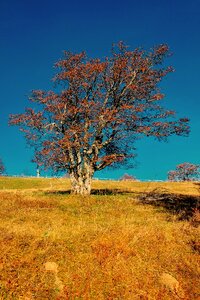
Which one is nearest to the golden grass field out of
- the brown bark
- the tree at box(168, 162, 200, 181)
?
the brown bark

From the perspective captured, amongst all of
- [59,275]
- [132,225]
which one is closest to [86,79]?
[132,225]

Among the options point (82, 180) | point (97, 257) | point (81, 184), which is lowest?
point (97, 257)

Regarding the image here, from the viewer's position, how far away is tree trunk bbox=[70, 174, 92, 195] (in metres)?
27.3

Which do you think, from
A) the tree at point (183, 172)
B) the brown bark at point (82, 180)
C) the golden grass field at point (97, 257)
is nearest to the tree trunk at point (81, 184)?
the brown bark at point (82, 180)

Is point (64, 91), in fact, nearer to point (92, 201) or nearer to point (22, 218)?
point (92, 201)

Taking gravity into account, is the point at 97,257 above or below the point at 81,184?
below

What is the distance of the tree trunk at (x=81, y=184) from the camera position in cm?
2734

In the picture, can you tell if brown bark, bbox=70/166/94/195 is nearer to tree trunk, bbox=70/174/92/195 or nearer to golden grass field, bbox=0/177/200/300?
tree trunk, bbox=70/174/92/195

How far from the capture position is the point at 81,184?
2734cm

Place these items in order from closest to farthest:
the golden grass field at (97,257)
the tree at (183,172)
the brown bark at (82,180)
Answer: the golden grass field at (97,257) → the brown bark at (82,180) → the tree at (183,172)

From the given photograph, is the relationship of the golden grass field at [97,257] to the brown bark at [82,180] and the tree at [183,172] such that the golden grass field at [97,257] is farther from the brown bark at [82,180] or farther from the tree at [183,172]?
the tree at [183,172]

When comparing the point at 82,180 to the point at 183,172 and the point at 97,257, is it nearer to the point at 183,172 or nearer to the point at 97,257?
the point at 97,257

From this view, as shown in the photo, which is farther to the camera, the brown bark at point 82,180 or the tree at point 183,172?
the tree at point 183,172

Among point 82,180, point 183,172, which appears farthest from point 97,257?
point 183,172
